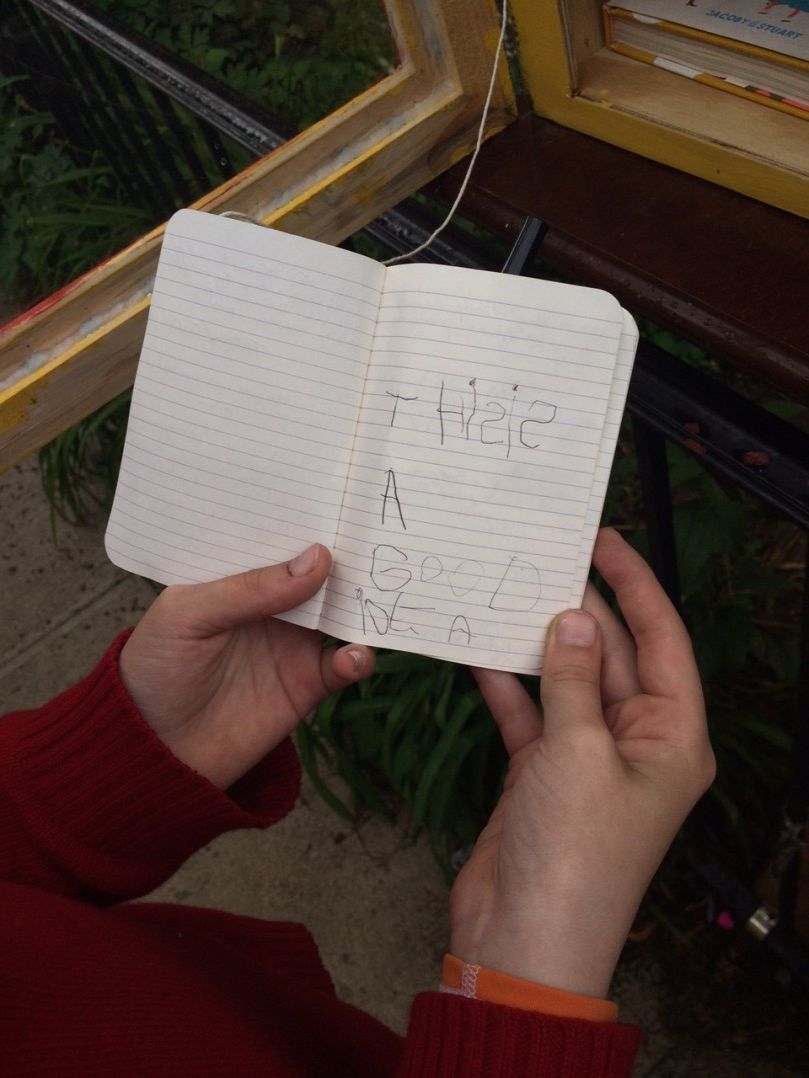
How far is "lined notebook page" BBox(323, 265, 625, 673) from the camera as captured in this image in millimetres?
830

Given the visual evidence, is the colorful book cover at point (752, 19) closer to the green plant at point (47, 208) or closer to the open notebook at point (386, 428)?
the open notebook at point (386, 428)

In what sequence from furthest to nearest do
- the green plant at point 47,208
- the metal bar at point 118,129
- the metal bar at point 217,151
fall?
the metal bar at point 118,129 < the metal bar at point 217,151 < the green plant at point 47,208

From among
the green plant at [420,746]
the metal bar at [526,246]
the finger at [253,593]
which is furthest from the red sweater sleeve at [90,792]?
the green plant at [420,746]

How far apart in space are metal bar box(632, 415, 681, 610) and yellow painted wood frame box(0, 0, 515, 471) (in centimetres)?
42

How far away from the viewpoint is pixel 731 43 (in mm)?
851

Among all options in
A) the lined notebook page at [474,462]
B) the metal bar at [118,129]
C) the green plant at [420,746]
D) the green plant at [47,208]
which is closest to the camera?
the lined notebook page at [474,462]

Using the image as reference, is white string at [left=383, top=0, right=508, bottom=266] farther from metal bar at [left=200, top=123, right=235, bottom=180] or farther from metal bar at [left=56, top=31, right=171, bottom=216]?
metal bar at [left=56, top=31, right=171, bottom=216]

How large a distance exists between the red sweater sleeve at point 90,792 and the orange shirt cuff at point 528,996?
14.7 inches

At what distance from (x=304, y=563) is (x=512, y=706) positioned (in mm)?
316

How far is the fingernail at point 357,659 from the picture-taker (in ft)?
3.16

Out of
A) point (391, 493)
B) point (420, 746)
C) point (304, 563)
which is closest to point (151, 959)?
point (304, 563)

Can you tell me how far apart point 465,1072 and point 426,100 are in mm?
990

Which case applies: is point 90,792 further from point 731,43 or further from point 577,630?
point 731,43

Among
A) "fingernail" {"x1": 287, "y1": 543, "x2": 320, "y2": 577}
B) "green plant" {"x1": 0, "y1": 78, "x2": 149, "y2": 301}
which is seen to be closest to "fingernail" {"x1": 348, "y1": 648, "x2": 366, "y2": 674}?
"fingernail" {"x1": 287, "y1": 543, "x2": 320, "y2": 577}
